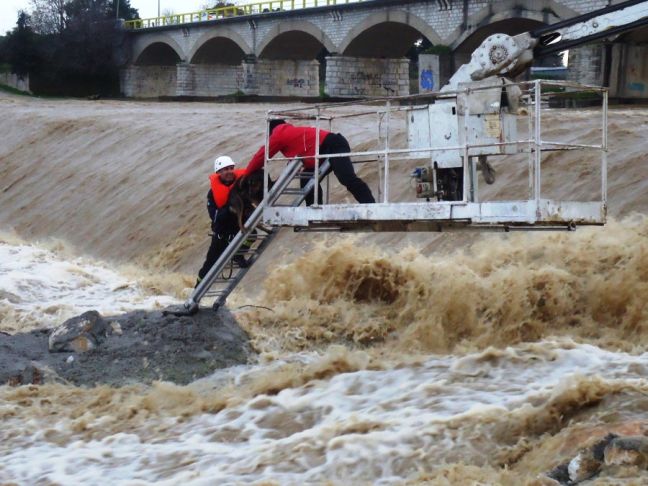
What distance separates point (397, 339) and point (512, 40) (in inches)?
142

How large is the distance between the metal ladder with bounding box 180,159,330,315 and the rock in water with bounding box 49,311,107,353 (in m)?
0.88

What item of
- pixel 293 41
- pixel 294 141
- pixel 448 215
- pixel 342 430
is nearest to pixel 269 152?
pixel 294 141

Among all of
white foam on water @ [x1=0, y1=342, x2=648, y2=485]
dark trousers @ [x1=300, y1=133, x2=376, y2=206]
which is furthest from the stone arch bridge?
white foam on water @ [x1=0, y1=342, x2=648, y2=485]

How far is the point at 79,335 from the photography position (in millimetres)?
13016

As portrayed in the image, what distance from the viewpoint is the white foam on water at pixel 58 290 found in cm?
1551

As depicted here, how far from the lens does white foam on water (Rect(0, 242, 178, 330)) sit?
50.9 ft

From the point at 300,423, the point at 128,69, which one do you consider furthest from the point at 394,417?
the point at 128,69

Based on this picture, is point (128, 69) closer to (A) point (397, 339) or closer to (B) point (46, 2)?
(B) point (46, 2)

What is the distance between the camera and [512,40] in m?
11.3

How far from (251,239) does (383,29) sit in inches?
1458

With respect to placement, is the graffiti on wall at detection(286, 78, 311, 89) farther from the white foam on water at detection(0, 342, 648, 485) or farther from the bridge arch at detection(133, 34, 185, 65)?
the white foam on water at detection(0, 342, 648, 485)

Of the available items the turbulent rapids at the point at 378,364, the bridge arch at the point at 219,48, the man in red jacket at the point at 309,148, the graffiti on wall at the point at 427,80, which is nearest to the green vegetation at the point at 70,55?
the bridge arch at the point at 219,48

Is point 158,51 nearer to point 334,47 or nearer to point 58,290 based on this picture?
point 334,47

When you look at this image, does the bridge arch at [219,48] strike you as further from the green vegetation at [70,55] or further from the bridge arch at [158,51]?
the green vegetation at [70,55]
